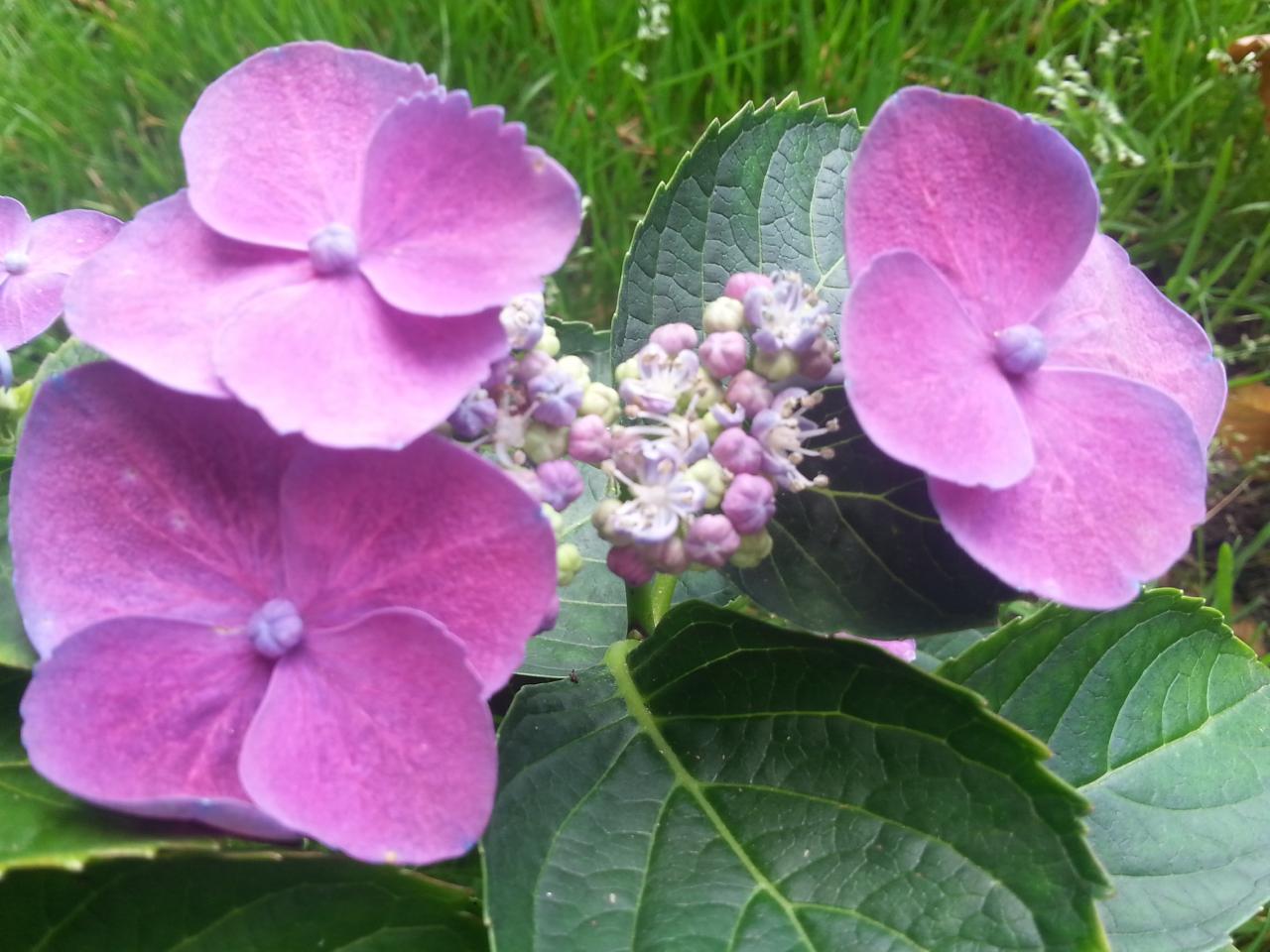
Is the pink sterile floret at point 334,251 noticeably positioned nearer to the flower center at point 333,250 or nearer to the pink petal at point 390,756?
the flower center at point 333,250

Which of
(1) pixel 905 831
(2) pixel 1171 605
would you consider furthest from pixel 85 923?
(2) pixel 1171 605

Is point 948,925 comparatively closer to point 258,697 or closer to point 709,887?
point 709,887

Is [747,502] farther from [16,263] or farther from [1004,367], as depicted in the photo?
[16,263]

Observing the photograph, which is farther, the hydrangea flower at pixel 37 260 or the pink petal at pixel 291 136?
the hydrangea flower at pixel 37 260

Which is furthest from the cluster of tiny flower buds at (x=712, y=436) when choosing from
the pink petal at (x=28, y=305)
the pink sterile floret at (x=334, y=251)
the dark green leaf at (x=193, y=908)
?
the pink petal at (x=28, y=305)

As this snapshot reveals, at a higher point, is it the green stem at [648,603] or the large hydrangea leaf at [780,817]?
the large hydrangea leaf at [780,817]

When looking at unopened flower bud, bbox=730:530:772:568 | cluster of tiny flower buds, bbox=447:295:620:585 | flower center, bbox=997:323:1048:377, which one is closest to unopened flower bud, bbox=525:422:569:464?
cluster of tiny flower buds, bbox=447:295:620:585

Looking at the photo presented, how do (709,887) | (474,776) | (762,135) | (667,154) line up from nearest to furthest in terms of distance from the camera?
(474,776), (709,887), (762,135), (667,154)
